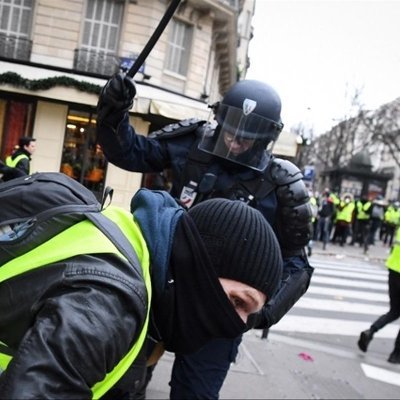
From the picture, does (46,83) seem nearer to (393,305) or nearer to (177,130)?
(393,305)

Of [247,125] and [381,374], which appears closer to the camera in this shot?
[247,125]

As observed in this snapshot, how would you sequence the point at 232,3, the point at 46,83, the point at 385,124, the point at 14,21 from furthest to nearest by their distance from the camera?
the point at 232,3 < the point at 385,124 < the point at 14,21 < the point at 46,83

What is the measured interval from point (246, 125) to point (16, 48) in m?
15.0

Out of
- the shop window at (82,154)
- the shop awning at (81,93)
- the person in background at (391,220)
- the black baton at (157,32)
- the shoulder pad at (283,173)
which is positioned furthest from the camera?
the person in background at (391,220)

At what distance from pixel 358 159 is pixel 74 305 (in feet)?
73.2

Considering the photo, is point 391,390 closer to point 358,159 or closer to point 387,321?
point 387,321

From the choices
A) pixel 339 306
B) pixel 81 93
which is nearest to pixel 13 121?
pixel 81 93

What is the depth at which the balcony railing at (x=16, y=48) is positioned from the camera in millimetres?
16141

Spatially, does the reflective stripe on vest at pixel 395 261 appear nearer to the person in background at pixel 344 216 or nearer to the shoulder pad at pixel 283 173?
the shoulder pad at pixel 283 173

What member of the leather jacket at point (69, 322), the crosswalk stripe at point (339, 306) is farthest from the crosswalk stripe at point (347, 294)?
the leather jacket at point (69, 322)

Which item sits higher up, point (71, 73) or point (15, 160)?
point (71, 73)

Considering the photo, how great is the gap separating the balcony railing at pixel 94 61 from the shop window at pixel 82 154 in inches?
50.4

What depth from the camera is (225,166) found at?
272 centimetres

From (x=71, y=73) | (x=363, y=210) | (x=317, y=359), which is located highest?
(x=71, y=73)
